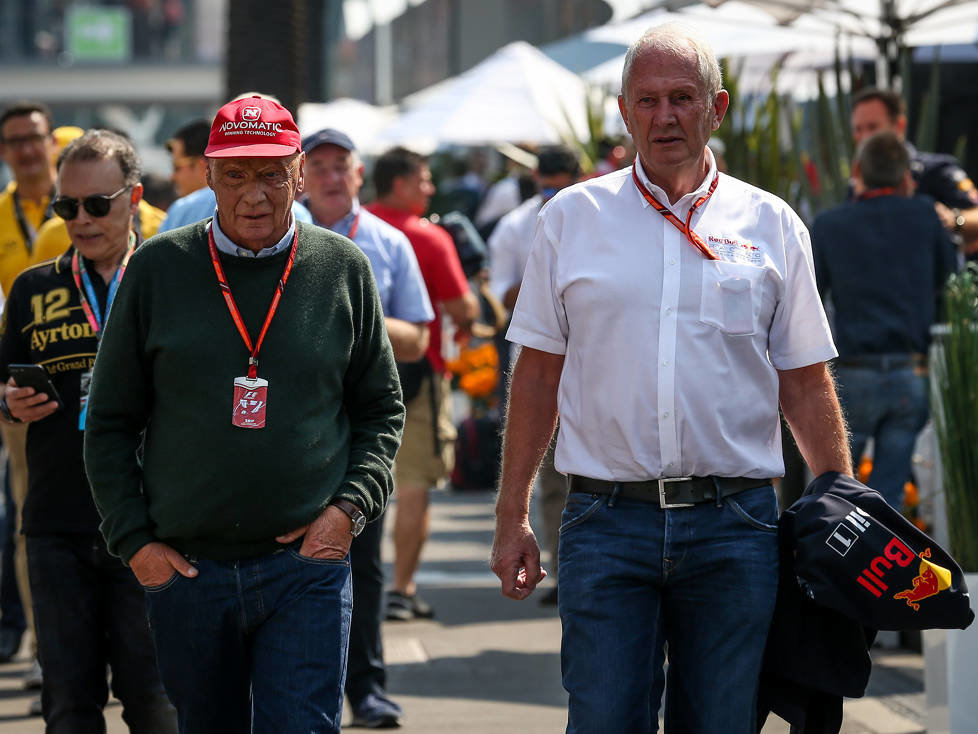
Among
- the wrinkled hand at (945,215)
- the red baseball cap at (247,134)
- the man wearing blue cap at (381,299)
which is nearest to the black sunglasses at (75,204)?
the red baseball cap at (247,134)

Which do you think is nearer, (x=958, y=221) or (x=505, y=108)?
(x=958, y=221)

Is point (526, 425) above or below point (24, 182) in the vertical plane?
below

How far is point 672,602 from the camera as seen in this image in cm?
368

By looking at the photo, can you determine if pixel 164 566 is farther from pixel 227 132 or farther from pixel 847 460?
pixel 847 460

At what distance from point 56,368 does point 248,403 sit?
4.24 feet

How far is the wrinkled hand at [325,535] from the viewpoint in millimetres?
3764

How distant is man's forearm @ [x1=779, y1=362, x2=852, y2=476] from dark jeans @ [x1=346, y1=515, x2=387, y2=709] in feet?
8.23

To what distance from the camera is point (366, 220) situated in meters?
6.15

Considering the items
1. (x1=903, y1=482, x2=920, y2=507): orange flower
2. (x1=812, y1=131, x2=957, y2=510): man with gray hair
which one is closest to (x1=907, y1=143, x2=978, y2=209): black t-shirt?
(x1=812, y1=131, x2=957, y2=510): man with gray hair

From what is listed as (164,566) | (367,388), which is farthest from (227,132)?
(164,566)

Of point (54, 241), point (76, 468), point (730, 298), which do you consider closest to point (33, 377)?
point (76, 468)

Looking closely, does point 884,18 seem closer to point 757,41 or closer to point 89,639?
point 757,41

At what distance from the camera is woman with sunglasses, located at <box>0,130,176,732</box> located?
459 centimetres

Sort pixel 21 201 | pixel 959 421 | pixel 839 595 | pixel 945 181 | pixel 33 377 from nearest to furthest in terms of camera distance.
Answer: pixel 839 595 < pixel 33 377 < pixel 959 421 < pixel 21 201 < pixel 945 181
